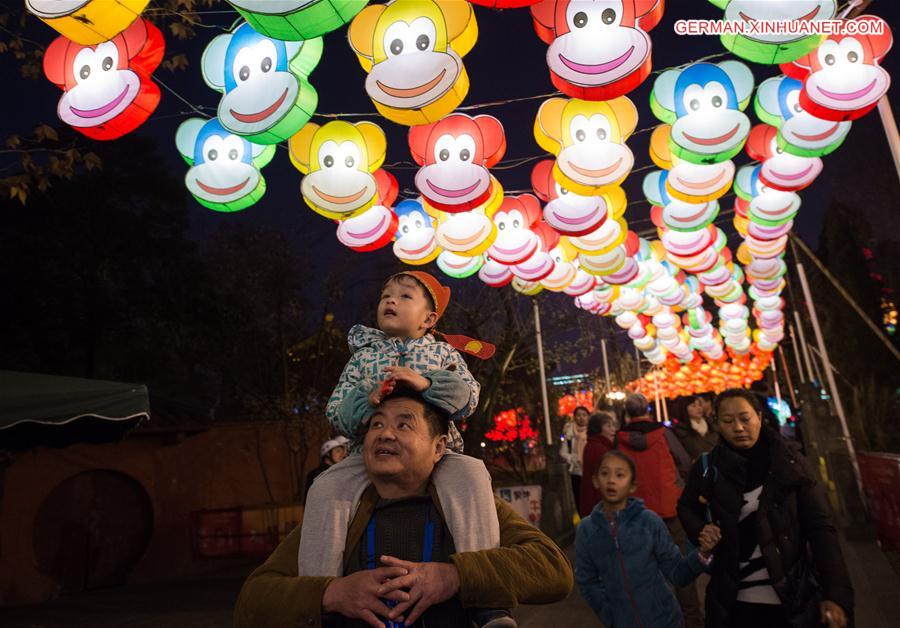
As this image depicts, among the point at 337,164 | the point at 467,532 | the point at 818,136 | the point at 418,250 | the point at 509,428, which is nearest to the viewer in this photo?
the point at 467,532

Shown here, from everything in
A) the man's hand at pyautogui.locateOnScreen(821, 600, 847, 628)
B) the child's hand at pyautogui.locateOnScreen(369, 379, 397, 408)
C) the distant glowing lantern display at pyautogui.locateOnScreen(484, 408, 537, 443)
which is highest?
the distant glowing lantern display at pyautogui.locateOnScreen(484, 408, 537, 443)

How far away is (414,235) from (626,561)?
14.8ft

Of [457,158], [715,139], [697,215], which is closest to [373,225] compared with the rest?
[457,158]

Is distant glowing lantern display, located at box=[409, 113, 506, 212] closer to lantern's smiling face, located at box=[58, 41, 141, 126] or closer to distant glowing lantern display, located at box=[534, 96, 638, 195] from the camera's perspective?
distant glowing lantern display, located at box=[534, 96, 638, 195]

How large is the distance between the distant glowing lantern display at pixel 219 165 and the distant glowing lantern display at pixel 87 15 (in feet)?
5.81

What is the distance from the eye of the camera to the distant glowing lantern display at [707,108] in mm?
5387

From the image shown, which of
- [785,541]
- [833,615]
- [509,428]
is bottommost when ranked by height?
[833,615]

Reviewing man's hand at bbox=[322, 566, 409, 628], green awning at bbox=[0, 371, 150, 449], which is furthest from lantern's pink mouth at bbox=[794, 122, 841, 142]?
green awning at bbox=[0, 371, 150, 449]

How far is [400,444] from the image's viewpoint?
1870 mm

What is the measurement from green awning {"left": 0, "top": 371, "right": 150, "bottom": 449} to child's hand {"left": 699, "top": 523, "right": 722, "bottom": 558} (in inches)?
182

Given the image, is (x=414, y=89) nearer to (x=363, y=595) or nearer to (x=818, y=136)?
(x=363, y=595)

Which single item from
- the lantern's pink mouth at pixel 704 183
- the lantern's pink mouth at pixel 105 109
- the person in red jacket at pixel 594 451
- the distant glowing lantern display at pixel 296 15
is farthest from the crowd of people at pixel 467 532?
the lantern's pink mouth at pixel 704 183

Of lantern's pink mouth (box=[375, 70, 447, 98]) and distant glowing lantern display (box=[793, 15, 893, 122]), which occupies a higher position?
distant glowing lantern display (box=[793, 15, 893, 122])

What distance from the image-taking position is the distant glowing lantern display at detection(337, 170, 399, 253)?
6.49 meters
